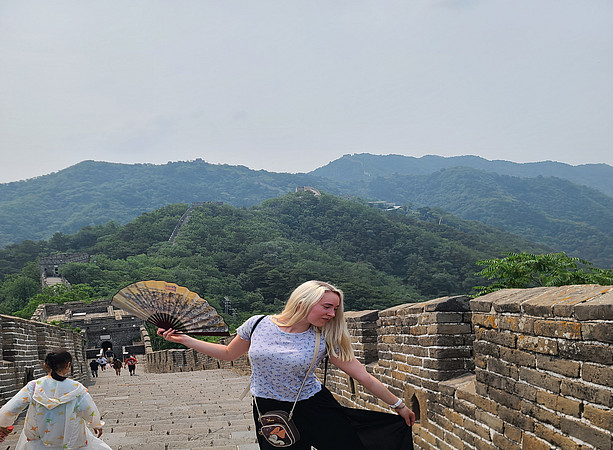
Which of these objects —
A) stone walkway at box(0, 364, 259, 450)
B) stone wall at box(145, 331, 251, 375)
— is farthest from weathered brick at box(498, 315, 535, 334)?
stone wall at box(145, 331, 251, 375)

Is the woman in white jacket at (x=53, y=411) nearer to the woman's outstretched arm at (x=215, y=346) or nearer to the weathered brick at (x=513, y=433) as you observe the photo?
the woman's outstretched arm at (x=215, y=346)

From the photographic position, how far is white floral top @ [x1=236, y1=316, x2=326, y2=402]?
3219 millimetres

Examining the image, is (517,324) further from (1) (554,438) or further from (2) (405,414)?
(2) (405,414)

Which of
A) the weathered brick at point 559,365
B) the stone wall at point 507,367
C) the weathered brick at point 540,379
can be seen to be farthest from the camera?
the weathered brick at point 540,379

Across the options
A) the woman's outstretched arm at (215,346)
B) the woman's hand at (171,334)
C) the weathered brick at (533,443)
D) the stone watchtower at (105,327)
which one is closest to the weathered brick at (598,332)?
the weathered brick at (533,443)

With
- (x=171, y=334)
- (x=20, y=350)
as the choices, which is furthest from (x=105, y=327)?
(x=171, y=334)

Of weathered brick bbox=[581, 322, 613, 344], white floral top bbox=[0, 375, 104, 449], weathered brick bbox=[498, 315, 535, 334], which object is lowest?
white floral top bbox=[0, 375, 104, 449]

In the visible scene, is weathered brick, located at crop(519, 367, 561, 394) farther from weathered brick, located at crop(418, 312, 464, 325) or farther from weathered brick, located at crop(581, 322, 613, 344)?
weathered brick, located at crop(418, 312, 464, 325)

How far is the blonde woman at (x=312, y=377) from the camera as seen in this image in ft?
10.6

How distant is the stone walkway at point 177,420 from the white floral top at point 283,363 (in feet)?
10.4

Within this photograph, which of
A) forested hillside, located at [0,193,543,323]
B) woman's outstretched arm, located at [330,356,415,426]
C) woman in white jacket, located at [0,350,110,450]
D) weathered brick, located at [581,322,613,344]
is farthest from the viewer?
forested hillside, located at [0,193,543,323]

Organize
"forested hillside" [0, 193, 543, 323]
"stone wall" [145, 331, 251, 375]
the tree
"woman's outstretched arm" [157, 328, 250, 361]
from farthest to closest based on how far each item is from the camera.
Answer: "forested hillside" [0, 193, 543, 323]
"stone wall" [145, 331, 251, 375]
the tree
"woman's outstretched arm" [157, 328, 250, 361]

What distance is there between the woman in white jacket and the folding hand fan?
101 cm

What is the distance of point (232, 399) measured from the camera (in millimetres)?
11195
